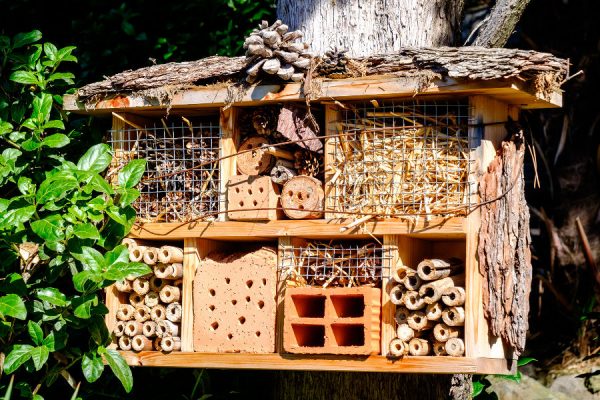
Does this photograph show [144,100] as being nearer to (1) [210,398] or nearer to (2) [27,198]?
(2) [27,198]

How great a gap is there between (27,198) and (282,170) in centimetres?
92

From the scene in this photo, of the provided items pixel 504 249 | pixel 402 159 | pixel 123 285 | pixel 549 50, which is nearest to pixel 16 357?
pixel 123 285

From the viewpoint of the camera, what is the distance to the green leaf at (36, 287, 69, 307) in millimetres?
3990

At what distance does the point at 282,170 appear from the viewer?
4.08 meters

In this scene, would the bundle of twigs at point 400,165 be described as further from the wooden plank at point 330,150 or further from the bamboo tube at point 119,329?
the bamboo tube at point 119,329

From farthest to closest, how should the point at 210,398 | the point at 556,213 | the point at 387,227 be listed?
1. the point at 556,213
2. the point at 210,398
3. the point at 387,227

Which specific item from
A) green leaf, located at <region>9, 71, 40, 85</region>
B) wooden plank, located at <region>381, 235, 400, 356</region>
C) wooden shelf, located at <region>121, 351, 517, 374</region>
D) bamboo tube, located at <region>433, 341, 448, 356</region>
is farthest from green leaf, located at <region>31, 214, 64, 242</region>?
bamboo tube, located at <region>433, 341, 448, 356</region>

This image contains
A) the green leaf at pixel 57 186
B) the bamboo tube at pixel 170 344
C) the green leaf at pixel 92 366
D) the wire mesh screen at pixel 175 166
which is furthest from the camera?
the wire mesh screen at pixel 175 166

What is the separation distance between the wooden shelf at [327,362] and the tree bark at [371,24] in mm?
1257

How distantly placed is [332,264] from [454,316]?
517 mm

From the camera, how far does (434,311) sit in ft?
12.4

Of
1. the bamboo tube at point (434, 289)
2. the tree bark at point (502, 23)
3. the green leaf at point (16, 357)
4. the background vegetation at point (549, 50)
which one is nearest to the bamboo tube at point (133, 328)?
the green leaf at point (16, 357)

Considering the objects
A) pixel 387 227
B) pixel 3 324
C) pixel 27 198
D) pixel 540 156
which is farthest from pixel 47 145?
pixel 540 156

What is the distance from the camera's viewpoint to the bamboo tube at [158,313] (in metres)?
4.18
